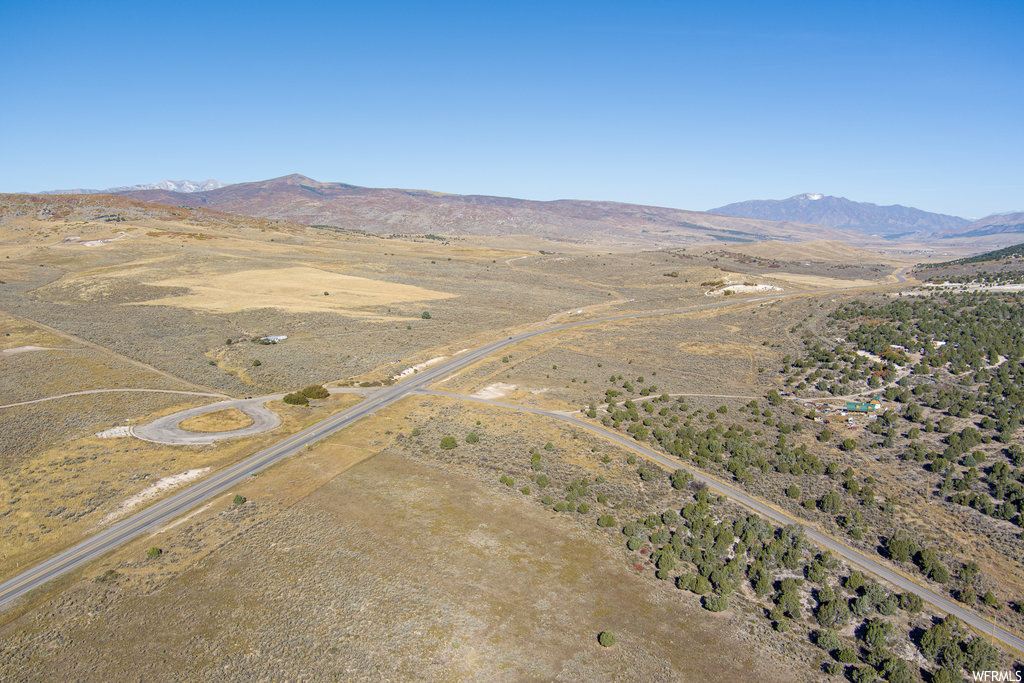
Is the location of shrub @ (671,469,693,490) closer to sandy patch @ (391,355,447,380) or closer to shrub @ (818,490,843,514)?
shrub @ (818,490,843,514)

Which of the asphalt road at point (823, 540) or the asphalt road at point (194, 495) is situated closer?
the asphalt road at point (823, 540)

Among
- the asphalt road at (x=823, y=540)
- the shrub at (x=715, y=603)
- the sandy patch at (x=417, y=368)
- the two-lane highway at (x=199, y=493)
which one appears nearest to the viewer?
the asphalt road at (x=823, y=540)

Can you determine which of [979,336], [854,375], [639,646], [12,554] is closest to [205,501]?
[12,554]

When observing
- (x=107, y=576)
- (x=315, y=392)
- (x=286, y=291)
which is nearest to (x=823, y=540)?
(x=107, y=576)

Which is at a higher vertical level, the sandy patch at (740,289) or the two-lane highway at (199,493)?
the sandy patch at (740,289)

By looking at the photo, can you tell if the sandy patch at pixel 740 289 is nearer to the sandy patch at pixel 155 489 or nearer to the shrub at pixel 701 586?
the shrub at pixel 701 586

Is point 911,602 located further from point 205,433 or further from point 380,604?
point 205,433

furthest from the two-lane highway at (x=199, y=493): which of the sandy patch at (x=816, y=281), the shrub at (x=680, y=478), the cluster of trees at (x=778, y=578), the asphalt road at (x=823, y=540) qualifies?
the sandy patch at (x=816, y=281)
